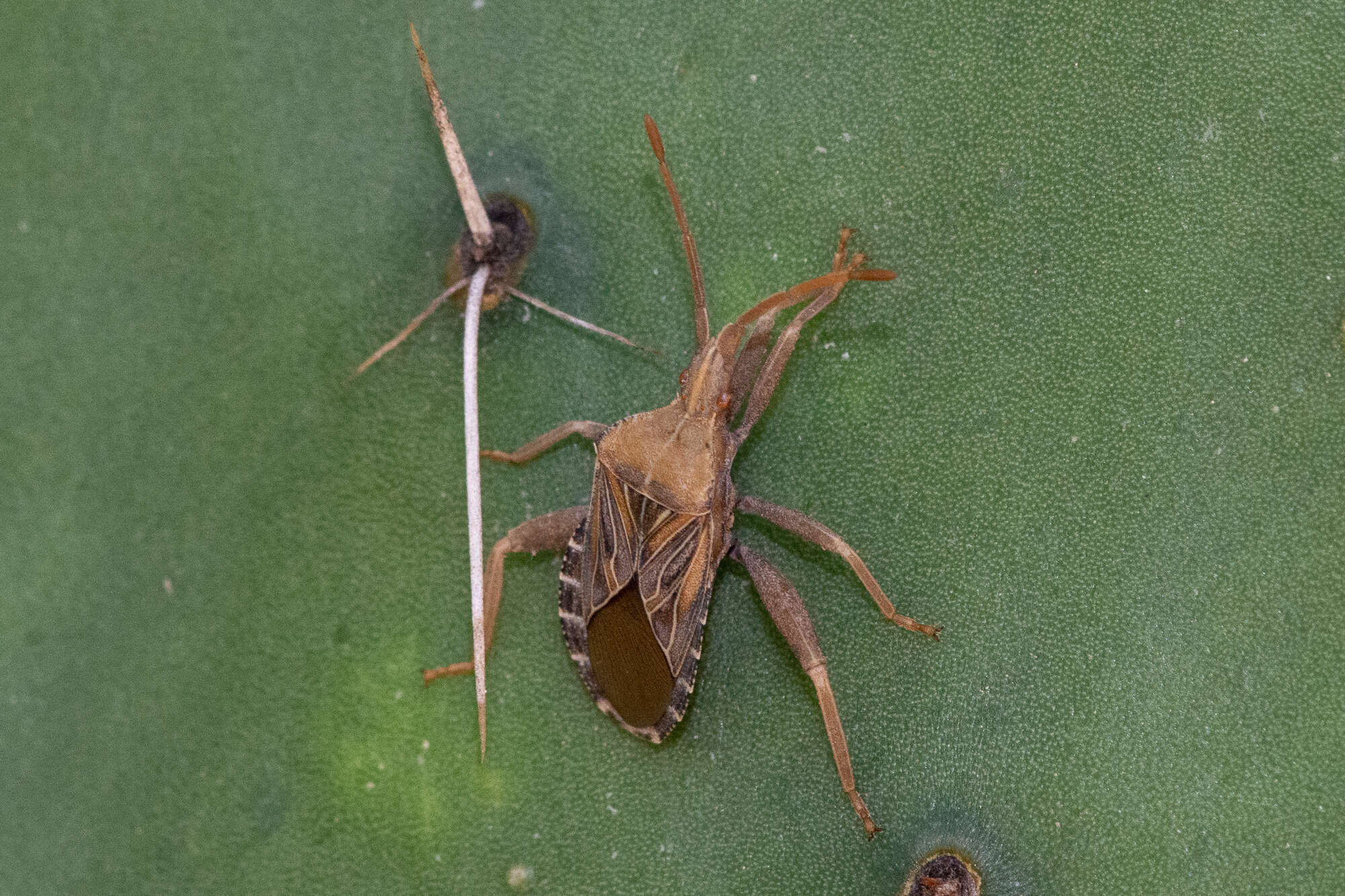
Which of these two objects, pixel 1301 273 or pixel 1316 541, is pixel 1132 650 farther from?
pixel 1301 273

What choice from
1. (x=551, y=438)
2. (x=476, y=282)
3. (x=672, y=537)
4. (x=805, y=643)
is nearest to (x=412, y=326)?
(x=476, y=282)

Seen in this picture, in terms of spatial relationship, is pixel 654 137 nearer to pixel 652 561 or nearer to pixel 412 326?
pixel 412 326

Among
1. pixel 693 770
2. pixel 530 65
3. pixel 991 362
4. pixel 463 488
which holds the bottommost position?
pixel 693 770

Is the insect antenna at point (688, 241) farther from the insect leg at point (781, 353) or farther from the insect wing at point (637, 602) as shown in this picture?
the insect wing at point (637, 602)

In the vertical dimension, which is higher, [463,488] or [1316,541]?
[1316,541]

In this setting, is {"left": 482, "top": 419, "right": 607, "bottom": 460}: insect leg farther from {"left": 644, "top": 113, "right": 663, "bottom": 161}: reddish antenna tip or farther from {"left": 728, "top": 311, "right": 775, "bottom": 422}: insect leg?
{"left": 644, "top": 113, "right": 663, "bottom": 161}: reddish antenna tip

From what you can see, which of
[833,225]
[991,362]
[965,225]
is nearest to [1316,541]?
[991,362]

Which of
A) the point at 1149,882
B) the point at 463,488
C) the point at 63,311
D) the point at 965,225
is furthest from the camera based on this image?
the point at 63,311
